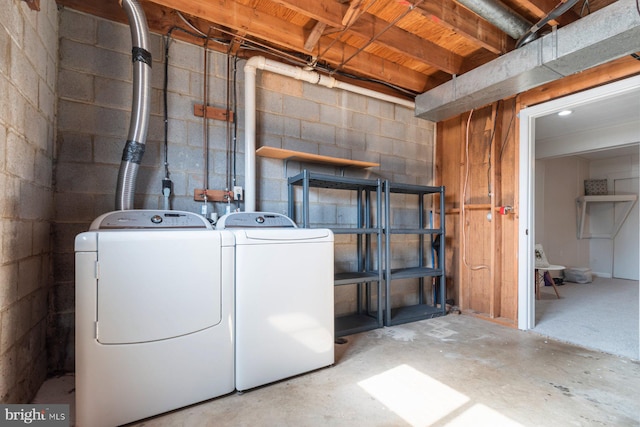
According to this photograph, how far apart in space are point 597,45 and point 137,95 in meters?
2.90

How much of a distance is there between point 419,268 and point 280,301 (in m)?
2.05

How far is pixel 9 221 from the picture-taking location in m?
1.36

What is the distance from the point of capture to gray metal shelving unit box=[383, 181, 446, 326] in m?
2.89

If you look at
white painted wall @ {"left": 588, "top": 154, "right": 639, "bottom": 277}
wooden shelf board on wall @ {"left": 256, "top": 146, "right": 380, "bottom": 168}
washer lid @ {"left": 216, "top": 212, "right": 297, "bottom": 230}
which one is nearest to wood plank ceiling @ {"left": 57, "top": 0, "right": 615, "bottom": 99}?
wooden shelf board on wall @ {"left": 256, "top": 146, "right": 380, "bottom": 168}

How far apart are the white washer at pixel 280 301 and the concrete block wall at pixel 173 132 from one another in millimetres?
651

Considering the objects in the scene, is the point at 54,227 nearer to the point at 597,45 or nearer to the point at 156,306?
the point at 156,306

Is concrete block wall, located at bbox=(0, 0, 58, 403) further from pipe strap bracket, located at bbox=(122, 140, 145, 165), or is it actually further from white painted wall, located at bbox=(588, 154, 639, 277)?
white painted wall, located at bbox=(588, 154, 639, 277)

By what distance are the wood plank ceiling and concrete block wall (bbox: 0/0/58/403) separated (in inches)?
25.1

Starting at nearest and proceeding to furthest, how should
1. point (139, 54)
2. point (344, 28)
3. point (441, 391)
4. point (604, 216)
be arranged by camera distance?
1. point (441, 391)
2. point (139, 54)
3. point (344, 28)
4. point (604, 216)

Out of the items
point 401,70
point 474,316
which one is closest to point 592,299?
point 474,316

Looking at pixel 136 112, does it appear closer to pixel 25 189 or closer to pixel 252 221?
pixel 25 189

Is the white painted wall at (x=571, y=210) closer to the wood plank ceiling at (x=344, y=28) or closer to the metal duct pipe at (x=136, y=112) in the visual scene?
the wood plank ceiling at (x=344, y=28)

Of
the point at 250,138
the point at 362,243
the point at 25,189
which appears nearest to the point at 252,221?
the point at 250,138

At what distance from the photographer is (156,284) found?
1.49 metres
